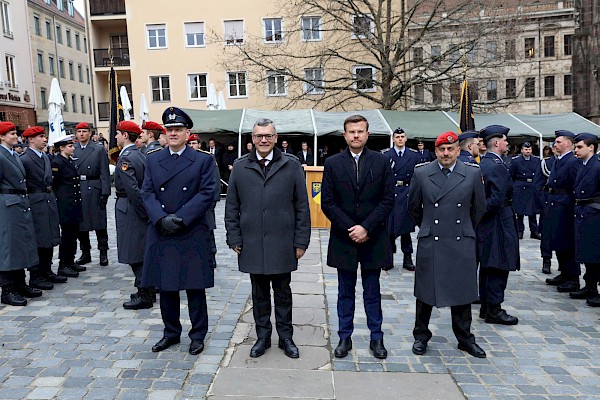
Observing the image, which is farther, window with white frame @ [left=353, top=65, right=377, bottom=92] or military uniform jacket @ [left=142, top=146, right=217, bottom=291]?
window with white frame @ [left=353, top=65, right=377, bottom=92]

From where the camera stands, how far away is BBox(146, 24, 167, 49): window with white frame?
31.5 metres

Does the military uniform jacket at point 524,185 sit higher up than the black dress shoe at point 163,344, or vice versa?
the military uniform jacket at point 524,185

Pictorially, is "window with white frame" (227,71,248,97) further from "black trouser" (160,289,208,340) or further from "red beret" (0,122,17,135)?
"black trouser" (160,289,208,340)

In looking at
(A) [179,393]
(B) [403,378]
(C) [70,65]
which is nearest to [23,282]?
(A) [179,393]

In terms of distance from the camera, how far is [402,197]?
8.41 metres

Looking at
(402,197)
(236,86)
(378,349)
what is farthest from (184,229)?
(236,86)

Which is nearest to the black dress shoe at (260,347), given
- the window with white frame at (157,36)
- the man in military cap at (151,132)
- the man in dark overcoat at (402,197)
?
the man in military cap at (151,132)

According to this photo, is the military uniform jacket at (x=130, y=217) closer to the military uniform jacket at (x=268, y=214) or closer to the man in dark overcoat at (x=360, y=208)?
the military uniform jacket at (x=268, y=214)

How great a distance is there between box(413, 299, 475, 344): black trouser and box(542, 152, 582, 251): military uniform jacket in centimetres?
294

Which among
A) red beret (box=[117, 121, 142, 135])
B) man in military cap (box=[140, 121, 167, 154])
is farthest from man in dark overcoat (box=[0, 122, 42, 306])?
man in military cap (box=[140, 121, 167, 154])

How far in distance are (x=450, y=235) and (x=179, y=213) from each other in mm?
2343

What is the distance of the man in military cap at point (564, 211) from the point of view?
6.79 metres

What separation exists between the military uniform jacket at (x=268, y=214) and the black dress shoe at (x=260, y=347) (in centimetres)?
69

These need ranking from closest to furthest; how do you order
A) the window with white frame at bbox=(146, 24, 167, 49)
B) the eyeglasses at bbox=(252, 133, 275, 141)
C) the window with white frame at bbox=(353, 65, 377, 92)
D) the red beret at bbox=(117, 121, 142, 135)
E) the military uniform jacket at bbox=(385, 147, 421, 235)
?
1. the eyeglasses at bbox=(252, 133, 275, 141)
2. the red beret at bbox=(117, 121, 142, 135)
3. the military uniform jacket at bbox=(385, 147, 421, 235)
4. the window with white frame at bbox=(353, 65, 377, 92)
5. the window with white frame at bbox=(146, 24, 167, 49)
